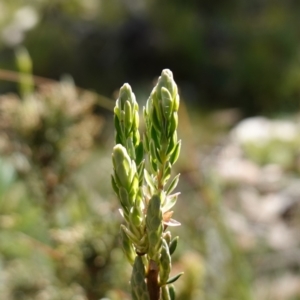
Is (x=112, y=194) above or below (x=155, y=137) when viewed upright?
above

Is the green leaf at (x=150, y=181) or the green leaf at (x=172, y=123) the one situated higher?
the green leaf at (x=172, y=123)

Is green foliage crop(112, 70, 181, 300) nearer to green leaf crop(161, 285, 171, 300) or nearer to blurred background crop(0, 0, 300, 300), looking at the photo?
green leaf crop(161, 285, 171, 300)

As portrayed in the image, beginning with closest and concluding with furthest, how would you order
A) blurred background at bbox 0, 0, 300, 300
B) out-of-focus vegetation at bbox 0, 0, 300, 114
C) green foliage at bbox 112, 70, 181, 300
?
green foliage at bbox 112, 70, 181, 300
blurred background at bbox 0, 0, 300, 300
out-of-focus vegetation at bbox 0, 0, 300, 114

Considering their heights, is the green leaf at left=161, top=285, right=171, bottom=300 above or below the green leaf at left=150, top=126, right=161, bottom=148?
below

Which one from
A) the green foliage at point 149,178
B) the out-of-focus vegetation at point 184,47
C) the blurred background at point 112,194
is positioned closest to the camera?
the green foliage at point 149,178

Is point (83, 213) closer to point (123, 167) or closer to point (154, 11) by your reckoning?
point (123, 167)

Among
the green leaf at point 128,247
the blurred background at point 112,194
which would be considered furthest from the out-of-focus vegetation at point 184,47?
the green leaf at point 128,247

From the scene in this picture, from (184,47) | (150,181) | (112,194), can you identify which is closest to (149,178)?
(150,181)

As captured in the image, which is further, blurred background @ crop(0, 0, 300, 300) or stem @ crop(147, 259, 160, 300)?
blurred background @ crop(0, 0, 300, 300)

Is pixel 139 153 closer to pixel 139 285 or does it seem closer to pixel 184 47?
pixel 139 285

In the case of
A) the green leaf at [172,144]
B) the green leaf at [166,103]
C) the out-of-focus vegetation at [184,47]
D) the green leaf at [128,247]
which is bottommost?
the green leaf at [128,247]

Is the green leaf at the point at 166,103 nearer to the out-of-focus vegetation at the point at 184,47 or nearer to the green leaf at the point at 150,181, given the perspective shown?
the green leaf at the point at 150,181

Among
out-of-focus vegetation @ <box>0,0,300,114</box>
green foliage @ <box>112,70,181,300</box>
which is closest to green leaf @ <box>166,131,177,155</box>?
green foliage @ <box>112,70,181,300</box>
